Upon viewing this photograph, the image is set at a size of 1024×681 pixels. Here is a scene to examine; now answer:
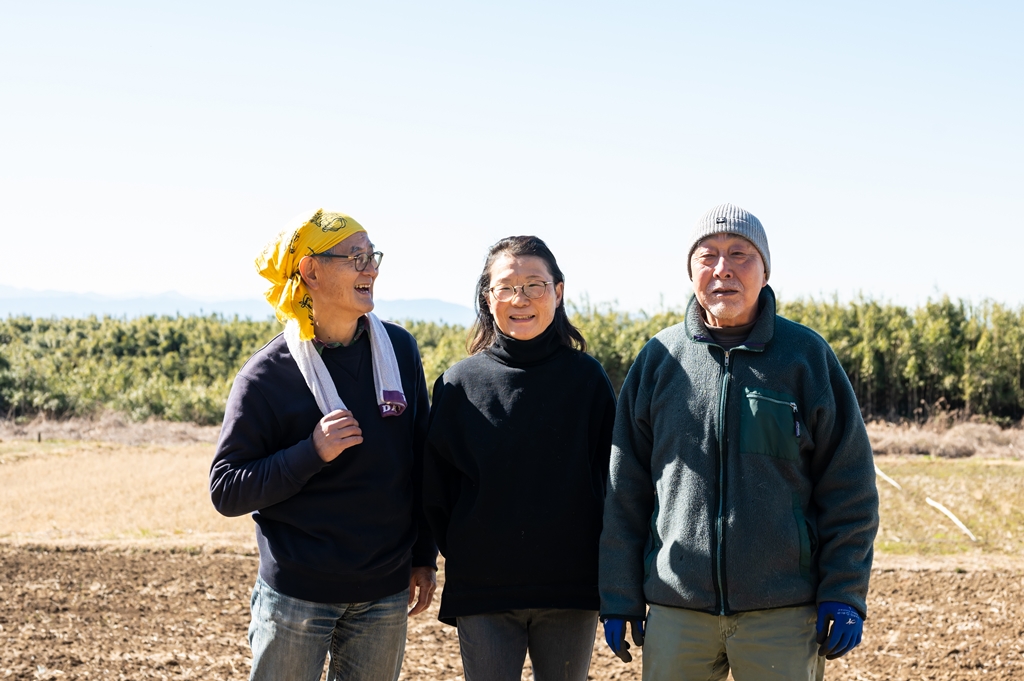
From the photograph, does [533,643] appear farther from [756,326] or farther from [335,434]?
[756,326]

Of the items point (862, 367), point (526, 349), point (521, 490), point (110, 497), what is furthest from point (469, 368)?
point (862, 367)

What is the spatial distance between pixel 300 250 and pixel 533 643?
1.29m

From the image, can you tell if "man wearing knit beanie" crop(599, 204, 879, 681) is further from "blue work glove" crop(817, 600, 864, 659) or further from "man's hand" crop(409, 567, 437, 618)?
"man's hand" crop(409, 567, 437, 618)

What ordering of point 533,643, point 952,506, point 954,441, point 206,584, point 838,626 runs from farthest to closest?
point 954,441
point 952,506
point 206,584
point 533,643
point 838,626

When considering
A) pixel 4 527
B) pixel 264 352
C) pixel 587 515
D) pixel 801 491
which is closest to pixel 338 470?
pixel 264 352

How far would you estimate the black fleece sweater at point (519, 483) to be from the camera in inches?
99.4

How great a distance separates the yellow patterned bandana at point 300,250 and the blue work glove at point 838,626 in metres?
1.53

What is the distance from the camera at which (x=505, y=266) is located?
266 centimetres

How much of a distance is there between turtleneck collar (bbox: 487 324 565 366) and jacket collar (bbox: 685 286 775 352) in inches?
16.0

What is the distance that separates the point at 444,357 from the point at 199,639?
374 inches

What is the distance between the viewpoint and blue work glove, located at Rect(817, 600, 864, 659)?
87.7 inches

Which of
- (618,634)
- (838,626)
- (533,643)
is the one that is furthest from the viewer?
(533,643)

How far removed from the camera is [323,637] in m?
2.51

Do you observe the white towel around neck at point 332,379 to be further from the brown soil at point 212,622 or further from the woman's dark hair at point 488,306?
the brown soil at point 212,622
